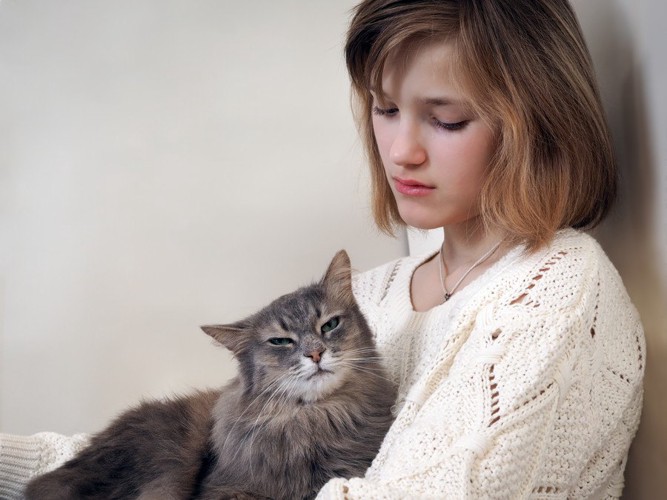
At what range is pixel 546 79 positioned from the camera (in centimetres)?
140

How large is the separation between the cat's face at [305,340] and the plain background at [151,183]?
0.98 metres

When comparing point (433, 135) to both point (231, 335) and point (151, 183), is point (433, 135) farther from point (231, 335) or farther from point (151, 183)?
point (151, 183)

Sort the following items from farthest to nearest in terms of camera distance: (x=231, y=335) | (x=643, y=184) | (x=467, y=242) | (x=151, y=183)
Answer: (x=151, y=183) → (x=467, y=242) → (x=231, y=335) → (x=643, y=184)

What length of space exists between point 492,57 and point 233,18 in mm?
1347

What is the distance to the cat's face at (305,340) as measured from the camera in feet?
4.55

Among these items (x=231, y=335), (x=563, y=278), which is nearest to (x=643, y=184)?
(x=563, y=278)

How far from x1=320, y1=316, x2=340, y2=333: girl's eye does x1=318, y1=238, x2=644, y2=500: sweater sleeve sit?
26 centimetres

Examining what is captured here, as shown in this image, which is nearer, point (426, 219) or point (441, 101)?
point (441, 101)

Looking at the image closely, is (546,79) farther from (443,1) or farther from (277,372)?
(277,372)

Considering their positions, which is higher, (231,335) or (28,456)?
(231,335)

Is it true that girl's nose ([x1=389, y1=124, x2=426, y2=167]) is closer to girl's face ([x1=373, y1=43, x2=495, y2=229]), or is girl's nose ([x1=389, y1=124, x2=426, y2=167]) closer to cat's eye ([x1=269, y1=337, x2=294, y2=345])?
girl's face ([x1=373, y1=43, x2=495, y2=229])

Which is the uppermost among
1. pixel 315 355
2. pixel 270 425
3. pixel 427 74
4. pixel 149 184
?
pixel 427 74

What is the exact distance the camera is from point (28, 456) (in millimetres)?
1790

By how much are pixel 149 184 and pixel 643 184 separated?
1.62 m
